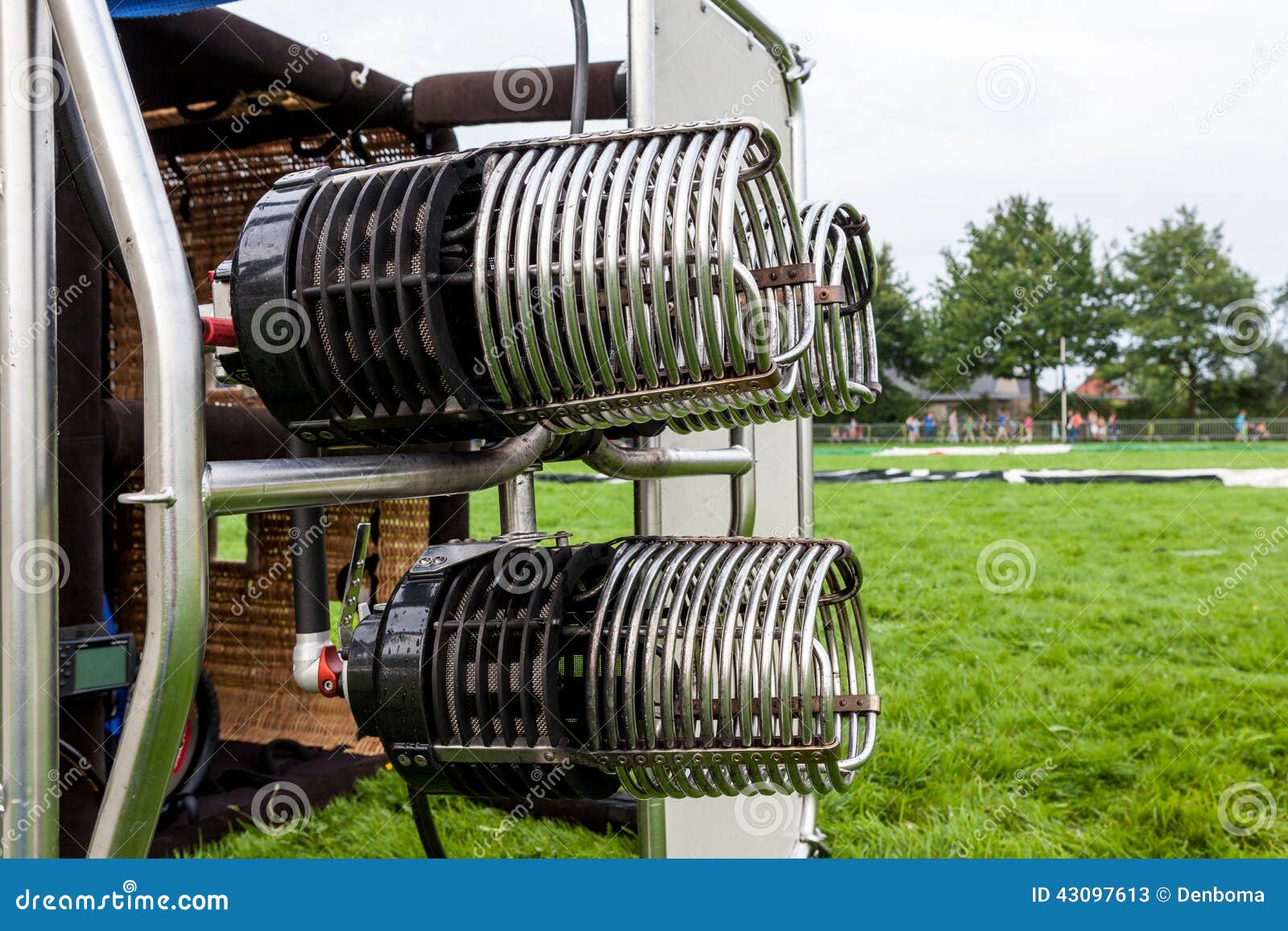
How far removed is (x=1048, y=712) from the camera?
2934 mm

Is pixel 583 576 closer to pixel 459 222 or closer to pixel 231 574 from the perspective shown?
pixel 459 222

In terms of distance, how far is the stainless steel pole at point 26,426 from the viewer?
2.85ft

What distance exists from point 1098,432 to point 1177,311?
13.5 ft

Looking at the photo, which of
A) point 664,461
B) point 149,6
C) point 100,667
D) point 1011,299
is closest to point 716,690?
point 664,461

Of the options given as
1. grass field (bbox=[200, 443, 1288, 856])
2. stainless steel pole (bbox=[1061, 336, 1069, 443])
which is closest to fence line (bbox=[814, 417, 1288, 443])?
stainless steel pole (bbox=[1061, 336, 1069, 443])

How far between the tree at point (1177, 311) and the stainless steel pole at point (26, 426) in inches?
1048

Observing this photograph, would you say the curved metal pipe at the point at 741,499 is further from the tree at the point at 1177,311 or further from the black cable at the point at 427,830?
the tree at the point at 1177,311

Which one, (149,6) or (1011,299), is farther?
(1011,299)

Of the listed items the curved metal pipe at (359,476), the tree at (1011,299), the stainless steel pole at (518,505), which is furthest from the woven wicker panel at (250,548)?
the tree at (1011,299)

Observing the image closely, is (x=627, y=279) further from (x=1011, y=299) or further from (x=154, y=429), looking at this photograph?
(x=1011, y=299)

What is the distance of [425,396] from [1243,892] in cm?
94

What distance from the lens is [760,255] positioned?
977 millimetres

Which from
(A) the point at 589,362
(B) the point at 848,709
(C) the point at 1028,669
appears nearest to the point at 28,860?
(A) the point at 589,362

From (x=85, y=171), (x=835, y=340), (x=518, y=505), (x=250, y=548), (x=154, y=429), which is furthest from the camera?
(x=250, y=548)
